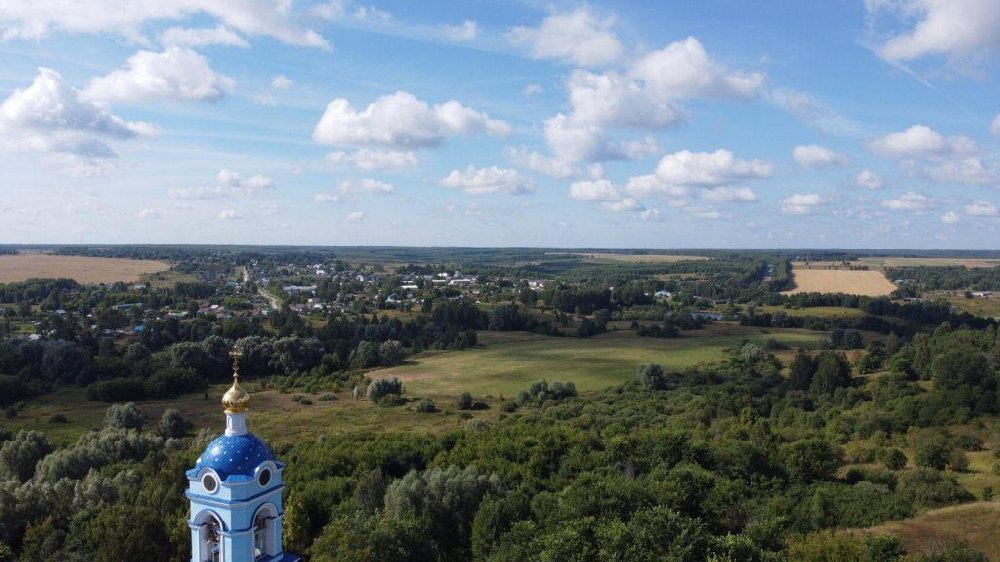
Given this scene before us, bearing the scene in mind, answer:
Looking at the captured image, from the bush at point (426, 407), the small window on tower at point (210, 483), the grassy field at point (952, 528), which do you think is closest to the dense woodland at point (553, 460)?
the bush at point (426, 407)

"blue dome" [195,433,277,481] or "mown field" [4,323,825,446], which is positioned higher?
"blue dome" [195,433,277,481]

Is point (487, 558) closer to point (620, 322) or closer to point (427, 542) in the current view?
point (427, 542)

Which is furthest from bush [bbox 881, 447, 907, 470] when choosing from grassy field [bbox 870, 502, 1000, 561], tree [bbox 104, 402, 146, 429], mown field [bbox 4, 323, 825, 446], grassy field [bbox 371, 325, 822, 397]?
tree [bbox 104, 402, 146, 429]

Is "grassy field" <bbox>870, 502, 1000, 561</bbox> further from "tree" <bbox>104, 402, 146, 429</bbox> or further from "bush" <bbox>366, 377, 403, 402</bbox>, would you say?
"tree" <bbox>104, 402, 146, 429</bbox>

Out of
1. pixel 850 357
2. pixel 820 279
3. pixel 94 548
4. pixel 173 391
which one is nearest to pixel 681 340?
pixel 850 357

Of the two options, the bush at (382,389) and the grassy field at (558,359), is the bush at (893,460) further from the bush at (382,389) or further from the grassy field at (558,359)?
the bush at (382,389)
